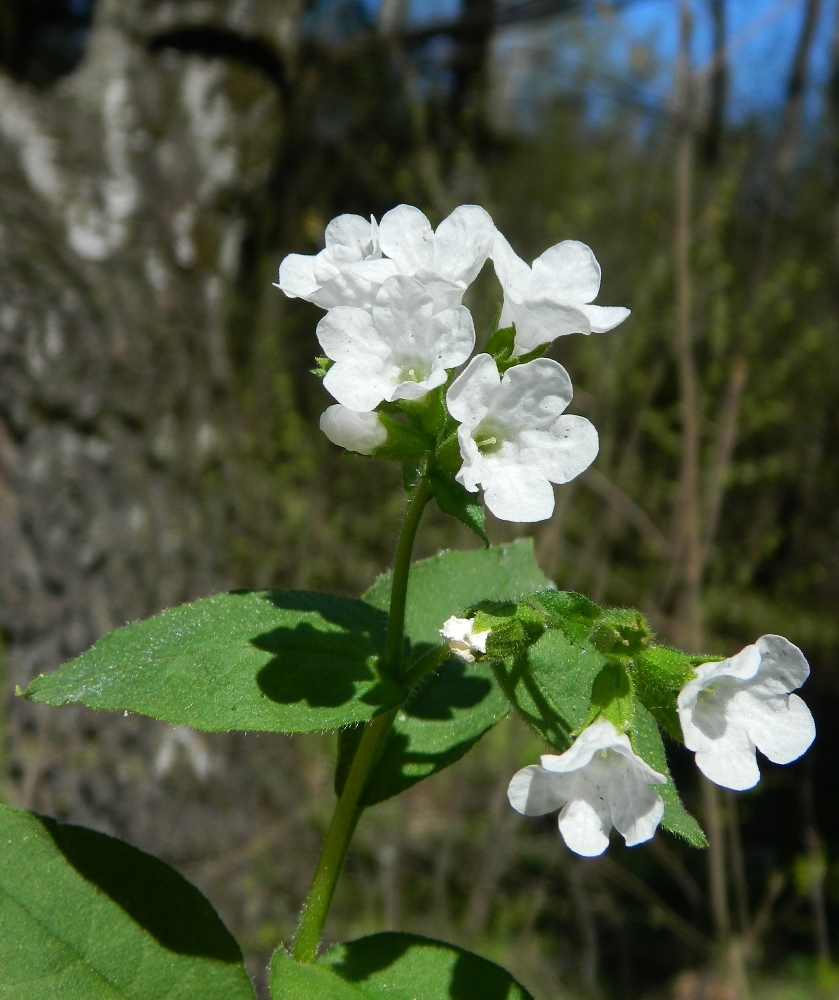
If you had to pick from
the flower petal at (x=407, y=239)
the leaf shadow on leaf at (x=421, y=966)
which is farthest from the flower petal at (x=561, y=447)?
the leaf shadow on leaf at (x=421, y=966)

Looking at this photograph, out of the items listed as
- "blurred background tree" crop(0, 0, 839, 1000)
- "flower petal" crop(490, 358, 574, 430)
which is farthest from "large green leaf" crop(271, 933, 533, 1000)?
"blurred background tree" crop(0, 0, 839, 1000)

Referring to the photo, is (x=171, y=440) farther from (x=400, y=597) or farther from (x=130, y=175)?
(x=400, y=597)

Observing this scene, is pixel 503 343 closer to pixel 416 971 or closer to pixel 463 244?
pixel 463 244

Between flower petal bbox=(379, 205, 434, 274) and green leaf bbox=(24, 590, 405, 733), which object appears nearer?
green leaf bbox=(24, 590, 405, 733)

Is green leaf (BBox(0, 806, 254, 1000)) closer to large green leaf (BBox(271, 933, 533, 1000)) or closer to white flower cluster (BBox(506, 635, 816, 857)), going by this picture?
large green leaf (BBox(271, 933, 533, 1000))

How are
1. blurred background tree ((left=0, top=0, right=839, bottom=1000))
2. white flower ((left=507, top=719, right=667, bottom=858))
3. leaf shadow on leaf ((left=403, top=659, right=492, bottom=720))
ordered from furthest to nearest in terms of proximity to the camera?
blurred background tree ((left=0, top=0, right=839, bottom=1000)) → leaf shadow on leaf ((left=403, top=659, right=492, bottom=720)) → white flower ((left=507, top=719, right=667, bottom=858))

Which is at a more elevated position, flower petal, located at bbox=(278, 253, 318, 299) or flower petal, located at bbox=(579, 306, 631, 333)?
flower petal, located at bbox=(278, 253, 318, 299)

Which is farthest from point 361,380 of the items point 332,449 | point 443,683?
point 332,449

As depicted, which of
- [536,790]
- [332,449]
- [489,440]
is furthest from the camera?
[332,449]

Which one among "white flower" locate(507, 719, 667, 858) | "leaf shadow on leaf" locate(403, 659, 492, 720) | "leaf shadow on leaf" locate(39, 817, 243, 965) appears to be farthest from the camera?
"leaf shadow on leaf" locate(403, 659, 492, 720)
